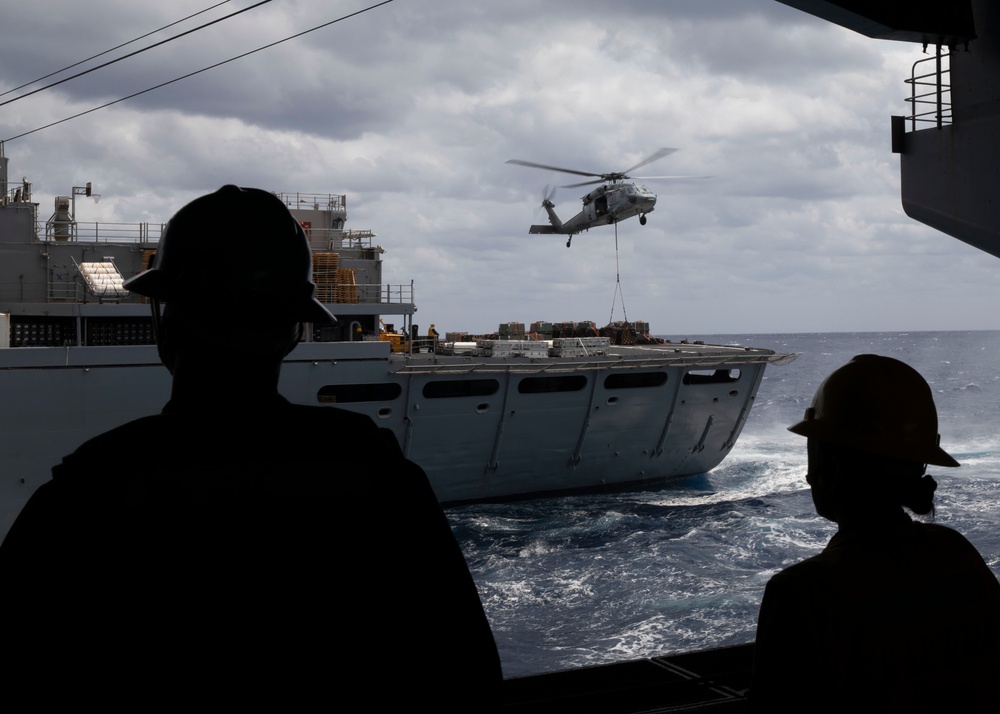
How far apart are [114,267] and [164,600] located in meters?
25.7

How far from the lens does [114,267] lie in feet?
81.8

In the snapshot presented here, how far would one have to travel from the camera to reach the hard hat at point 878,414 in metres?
2.29

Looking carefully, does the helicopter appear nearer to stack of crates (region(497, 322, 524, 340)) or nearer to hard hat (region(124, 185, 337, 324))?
stack of crates (region(497, 322, 524, 340))

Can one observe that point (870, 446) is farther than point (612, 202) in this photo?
No

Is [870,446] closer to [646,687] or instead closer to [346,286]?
[646,687]

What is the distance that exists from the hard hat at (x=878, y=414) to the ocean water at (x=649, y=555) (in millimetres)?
15110

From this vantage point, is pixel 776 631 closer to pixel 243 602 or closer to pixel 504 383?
pixel 243 602

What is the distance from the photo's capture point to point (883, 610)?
2.06m

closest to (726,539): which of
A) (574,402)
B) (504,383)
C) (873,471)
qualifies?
(574,402)

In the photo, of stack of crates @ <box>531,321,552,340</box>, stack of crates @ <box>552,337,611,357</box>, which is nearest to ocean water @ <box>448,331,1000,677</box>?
stack of crates @ <box>552,337,611,357</box>

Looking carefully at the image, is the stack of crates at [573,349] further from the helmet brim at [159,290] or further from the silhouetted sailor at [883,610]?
the helmet brim at [159,290]

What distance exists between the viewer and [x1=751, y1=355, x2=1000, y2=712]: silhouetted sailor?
2.05 metres

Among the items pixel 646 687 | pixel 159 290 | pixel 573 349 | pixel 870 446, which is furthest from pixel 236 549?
pixel 573 349

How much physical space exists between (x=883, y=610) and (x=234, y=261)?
5.09 feet
